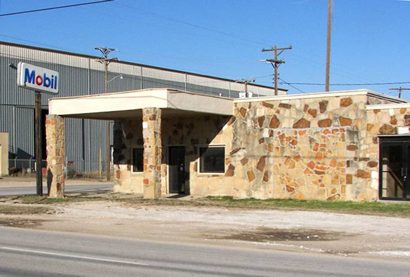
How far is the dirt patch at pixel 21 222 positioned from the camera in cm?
1641

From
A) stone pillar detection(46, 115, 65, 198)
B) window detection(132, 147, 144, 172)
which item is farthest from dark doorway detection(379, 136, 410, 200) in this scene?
stone pillar detection(46, 115, 65, 198)

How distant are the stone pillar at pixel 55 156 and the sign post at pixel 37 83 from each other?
463 millimetres

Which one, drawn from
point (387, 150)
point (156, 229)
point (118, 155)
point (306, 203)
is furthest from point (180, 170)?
point (156, 229)

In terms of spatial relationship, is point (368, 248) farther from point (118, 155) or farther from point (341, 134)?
point (118, 155)

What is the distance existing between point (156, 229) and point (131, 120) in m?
14.5

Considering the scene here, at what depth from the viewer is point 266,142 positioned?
2544cm

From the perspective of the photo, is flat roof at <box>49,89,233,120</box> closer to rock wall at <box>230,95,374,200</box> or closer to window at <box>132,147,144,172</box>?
rock wall at <box>230,95,374,200</box>

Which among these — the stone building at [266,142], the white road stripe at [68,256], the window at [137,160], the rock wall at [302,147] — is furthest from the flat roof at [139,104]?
the white road stripe at [68,256]

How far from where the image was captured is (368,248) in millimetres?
12539

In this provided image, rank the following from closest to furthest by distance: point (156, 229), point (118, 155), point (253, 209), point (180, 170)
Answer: point (156, 229)
point (253, 209)
point (180, 170)
point (118, 155)

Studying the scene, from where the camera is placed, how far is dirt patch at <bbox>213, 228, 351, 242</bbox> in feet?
45.7

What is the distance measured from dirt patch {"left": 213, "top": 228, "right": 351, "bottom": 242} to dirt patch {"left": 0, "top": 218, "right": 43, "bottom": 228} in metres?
5.85

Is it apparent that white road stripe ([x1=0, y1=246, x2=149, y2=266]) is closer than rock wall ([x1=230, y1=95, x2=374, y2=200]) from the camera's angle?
Yes

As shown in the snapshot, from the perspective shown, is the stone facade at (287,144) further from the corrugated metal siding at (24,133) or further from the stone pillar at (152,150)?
the corrugated metal siding at (24,133)
